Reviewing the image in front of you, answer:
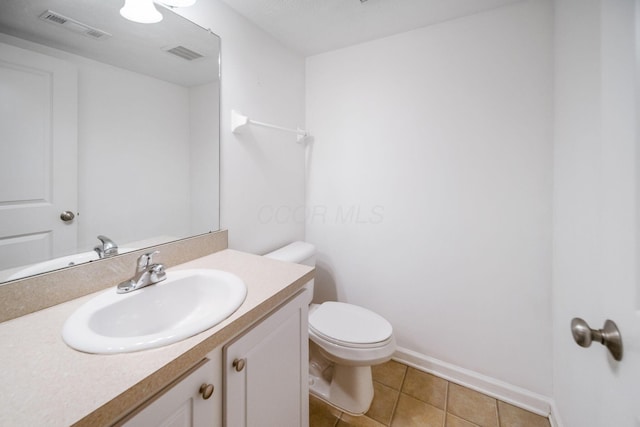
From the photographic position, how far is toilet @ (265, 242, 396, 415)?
1269mm

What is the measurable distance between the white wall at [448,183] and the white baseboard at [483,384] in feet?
0.14

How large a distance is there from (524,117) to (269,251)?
1.65m

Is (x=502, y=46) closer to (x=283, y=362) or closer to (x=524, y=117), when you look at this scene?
(x=524, y=117)

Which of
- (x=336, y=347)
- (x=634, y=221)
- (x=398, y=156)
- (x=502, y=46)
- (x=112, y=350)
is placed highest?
(x=502, y=46)

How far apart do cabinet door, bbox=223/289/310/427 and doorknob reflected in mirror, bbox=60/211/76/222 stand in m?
0.72

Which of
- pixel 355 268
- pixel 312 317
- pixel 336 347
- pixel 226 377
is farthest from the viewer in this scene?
pixel 355 268

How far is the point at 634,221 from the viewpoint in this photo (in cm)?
47

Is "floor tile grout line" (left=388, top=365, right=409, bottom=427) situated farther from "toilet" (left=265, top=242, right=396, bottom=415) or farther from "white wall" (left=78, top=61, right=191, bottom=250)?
"white wall" (left=78, top=61, right=191, bottom=250)

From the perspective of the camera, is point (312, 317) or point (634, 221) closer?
point (634, 221)

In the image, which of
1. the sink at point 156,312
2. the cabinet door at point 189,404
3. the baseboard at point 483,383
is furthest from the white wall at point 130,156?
the baseboard at point 483,383

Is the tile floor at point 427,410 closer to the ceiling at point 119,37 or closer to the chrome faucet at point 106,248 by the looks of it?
the chrome faucet at point 106,248

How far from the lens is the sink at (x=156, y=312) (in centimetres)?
59

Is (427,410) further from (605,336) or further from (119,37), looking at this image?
(119,37)

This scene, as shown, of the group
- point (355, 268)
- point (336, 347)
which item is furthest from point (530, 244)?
point (336, 347)
